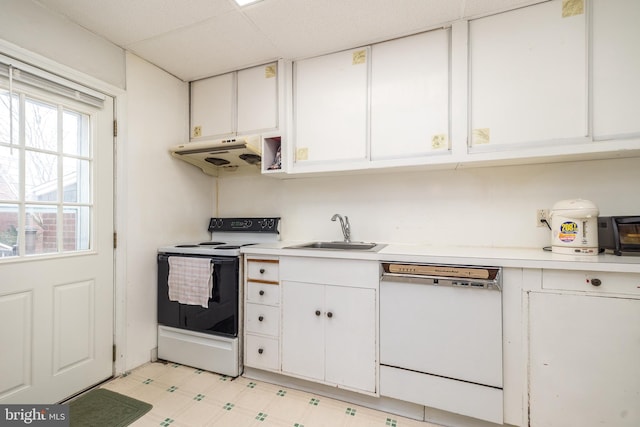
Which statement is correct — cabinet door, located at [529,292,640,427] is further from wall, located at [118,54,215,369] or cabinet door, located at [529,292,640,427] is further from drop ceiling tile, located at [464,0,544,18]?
wall, located at [118,54,215,369]

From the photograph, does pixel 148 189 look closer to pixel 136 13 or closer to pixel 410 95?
pixel 136 13

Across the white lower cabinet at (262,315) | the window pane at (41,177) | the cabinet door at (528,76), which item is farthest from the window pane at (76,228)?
the cabinet door at (528,76)

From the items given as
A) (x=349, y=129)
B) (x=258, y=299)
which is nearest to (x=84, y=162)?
(x=258, y=299)

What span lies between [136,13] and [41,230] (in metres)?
1.43

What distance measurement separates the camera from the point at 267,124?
7.38ft

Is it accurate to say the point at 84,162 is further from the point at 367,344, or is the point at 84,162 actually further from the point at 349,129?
the point at 367,344

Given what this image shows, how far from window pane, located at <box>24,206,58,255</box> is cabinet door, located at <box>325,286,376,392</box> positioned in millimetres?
1709

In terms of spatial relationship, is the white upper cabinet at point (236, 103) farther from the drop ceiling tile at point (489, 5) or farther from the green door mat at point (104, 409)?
the green door mat at point (104, 409)

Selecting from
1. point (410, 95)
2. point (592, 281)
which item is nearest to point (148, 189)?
point (410, 95)

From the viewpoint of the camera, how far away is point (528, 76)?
162 centimetres

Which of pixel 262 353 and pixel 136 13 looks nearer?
pixel 136 13

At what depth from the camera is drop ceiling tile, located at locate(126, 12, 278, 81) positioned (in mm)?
1832

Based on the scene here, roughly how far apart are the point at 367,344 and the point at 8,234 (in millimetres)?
2091

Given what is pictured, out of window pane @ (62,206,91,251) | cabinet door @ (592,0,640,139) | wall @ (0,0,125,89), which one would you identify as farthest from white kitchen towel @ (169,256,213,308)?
cabinet door @ (592,0,640,139)
